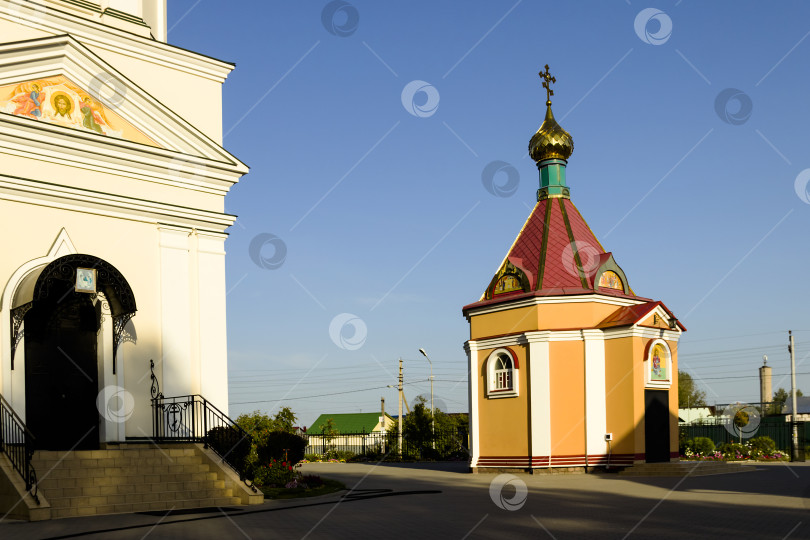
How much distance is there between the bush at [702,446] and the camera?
93.7ft

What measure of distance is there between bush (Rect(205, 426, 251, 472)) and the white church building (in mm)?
219

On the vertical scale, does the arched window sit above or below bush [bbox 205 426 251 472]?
above

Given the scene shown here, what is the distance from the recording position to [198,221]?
58.2 feet

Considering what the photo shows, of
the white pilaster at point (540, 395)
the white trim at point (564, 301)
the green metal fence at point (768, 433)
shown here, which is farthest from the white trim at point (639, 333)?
the green metal fence at point (768, 433)

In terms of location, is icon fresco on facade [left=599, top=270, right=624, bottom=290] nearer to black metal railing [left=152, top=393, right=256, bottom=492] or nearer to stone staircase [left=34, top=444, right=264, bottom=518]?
black metal railing [left=152, top=393, right=256, bottom=492]

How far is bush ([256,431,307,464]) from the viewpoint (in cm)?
1738

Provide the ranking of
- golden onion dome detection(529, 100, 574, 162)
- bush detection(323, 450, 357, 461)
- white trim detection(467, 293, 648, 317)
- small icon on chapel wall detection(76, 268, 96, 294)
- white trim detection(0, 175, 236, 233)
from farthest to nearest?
bush detection(323, 450, 357, 461) → golden onion dome detection(529, 100, 574, 162) → white trim detection(467, 293, 648, 317) → white trim detection(0, 175, 236, 233) → small icon on chapel wall detection(76, 268, 96, 294)

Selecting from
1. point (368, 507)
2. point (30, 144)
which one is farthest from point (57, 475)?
point (30, 144)

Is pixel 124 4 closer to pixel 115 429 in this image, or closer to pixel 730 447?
pixel 115 429

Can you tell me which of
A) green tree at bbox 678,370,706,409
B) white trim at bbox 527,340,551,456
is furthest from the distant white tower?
white trim at bbox 527,340,551,456

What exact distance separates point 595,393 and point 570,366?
3.15 feet

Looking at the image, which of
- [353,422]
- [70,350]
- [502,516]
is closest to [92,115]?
[70,350]

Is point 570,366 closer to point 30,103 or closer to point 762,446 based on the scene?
point 762,446

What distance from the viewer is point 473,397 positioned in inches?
946
